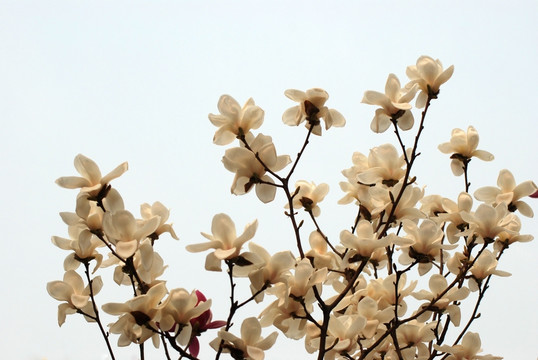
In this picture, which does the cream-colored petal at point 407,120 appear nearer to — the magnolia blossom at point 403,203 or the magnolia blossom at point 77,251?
the magnolia blossom at point 403,203

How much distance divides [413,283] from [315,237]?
14 centimetres

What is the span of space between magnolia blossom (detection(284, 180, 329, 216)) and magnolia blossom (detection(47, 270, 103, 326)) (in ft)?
0.95

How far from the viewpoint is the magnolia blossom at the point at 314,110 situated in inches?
30.3

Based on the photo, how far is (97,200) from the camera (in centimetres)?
66

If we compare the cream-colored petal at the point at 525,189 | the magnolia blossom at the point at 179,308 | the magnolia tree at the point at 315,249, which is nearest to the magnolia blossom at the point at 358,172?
the magnolia tree at the point at 315,249

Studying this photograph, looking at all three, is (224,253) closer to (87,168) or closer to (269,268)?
(269,268)

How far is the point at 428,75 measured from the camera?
805 mm

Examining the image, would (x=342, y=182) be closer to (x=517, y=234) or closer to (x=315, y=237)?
(x=315, y=237)

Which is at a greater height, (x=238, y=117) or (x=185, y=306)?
(x=238, y=117)

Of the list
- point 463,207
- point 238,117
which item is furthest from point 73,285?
point 463,207

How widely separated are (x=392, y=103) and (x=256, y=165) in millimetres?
199

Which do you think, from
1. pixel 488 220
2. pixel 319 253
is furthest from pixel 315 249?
pixel 488 220

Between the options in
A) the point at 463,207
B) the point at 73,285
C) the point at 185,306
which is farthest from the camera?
the point at 463,207

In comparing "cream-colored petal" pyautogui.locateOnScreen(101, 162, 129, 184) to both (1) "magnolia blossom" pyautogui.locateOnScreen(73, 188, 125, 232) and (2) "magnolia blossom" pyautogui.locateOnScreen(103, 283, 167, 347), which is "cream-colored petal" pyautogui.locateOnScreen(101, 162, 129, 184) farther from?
(2) "magnolia blossom" pyautogui.locateOnScreen(103, 283, 167, 347)
